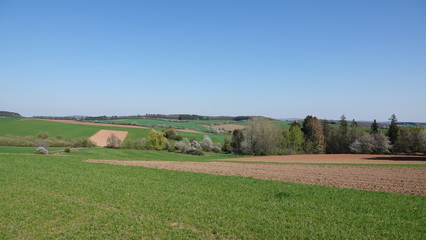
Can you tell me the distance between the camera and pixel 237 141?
7919 centimetres

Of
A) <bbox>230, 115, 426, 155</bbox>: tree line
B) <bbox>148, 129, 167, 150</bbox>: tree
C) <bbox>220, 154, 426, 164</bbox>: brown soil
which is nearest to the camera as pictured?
<bbox>220, 154, 426, 164</bbox>: brown soil

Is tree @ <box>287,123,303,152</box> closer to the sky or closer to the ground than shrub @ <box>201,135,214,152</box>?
closer to the sky

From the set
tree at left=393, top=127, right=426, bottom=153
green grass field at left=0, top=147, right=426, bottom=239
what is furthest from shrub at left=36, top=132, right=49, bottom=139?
tree at left=393, top=127, right=426, bottom=153

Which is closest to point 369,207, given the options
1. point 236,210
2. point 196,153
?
point 236,210

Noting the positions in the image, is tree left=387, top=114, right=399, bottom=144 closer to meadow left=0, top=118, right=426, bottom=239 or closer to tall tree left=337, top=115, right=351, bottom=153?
tall tree left=337, top=115, right=351, bottom=153

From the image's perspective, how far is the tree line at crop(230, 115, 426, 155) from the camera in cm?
7225

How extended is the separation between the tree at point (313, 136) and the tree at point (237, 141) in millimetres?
17822

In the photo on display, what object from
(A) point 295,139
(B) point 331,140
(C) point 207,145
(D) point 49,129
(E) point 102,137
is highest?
(D) point 49,129

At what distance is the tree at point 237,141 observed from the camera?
77938 millimetres

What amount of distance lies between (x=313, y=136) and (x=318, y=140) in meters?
1.67

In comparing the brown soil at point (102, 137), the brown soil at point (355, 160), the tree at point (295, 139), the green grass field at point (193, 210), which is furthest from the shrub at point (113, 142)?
the green grass field at point (193, 210)

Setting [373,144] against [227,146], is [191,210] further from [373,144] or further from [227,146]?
[373,144]

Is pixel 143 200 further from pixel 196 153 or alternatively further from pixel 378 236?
pixel 196 153

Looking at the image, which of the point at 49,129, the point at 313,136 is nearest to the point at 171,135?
the point at 49,129
